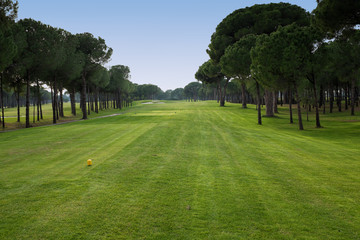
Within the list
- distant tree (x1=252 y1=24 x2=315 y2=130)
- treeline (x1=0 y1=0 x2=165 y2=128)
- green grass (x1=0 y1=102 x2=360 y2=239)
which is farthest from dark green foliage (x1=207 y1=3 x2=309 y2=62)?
green grass (x1=0 y1=102 x2=360 y2=239)

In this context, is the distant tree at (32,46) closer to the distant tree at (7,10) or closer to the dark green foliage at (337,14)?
the distant tree at (7,10)

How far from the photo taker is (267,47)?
2375 centimetres

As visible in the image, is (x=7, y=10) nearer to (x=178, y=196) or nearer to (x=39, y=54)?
(x=39, y=54)

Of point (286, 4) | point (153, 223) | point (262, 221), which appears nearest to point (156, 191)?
point (153, 223)

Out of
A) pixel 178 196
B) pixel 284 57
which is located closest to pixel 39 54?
pixel 284 57

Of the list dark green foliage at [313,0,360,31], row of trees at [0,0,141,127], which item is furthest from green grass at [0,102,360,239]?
row of trees at [0,0,141,127]

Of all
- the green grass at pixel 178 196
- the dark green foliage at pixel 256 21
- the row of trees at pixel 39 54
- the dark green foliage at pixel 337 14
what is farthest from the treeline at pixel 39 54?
the dark green foliage at pixel 337 14

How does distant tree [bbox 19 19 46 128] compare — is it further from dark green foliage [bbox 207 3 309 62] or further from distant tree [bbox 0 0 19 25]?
dark green foliage [bbox 207 3 309 62]

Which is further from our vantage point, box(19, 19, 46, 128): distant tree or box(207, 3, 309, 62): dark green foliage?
box(207, 3, 309, 62): dark green foliage

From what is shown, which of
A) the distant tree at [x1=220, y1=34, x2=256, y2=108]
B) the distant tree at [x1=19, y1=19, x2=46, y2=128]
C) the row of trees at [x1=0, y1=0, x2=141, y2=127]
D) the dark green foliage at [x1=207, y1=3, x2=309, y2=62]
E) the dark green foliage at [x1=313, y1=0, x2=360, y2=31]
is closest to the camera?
the dark green foliage at [x1=313, y1=0, x2=360, y2=31]

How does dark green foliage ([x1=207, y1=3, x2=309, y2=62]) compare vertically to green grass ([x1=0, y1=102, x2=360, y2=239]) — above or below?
above

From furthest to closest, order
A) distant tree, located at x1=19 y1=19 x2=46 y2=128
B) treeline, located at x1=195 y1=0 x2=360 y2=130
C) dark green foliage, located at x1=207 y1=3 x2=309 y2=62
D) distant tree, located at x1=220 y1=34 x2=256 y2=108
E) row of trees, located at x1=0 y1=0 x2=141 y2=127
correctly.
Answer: dark green foliage, located at x1=207 y1=3 x2=309 y2=62 → distant tree, located at x1=220 y1=34 x2=256 y2=108 → distant tree, located at x1=19 y1=19 x2=46 y2=128 → row of trees, located at x1=0 y1=0 x2=141 y2=127 → treeline, located at x1=195 y1=0 x2=360 y2=130

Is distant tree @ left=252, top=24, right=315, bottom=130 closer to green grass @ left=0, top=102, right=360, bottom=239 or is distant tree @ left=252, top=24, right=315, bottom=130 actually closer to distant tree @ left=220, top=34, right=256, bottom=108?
distant tree @ left=220, top=34, right=256, bottom=108

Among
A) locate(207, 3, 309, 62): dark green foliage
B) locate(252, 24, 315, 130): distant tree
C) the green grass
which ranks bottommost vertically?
the green grass
